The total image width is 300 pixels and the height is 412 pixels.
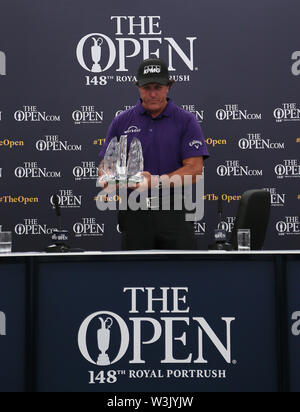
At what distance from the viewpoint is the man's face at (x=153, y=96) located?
249cm

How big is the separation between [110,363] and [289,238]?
8.57ft

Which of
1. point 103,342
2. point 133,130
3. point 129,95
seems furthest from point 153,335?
Result: point 129,95

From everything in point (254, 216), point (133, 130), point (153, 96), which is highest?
point (153, 96)

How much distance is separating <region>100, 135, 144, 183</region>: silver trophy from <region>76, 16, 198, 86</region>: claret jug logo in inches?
80.1

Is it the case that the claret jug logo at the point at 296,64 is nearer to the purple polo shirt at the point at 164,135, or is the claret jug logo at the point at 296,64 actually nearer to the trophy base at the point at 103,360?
Result: the purple polo shirt at the point at 164,135

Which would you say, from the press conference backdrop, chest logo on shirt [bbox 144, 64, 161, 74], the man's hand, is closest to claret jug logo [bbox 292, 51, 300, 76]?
the press conference backdrop

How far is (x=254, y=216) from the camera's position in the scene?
2795mm

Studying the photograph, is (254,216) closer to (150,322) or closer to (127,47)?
(150,322)

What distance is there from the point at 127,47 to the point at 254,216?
6.28 feet

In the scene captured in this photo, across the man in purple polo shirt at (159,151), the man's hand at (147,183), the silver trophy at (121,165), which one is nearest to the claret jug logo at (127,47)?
the man in purple polo shirt at (159,151)

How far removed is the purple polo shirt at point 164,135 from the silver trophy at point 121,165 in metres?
0.50

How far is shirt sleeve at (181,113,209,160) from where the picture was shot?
251 cm

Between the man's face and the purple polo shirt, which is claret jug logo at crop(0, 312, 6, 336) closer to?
the purple polo shirt

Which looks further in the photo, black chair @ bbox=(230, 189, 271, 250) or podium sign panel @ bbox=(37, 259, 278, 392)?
black chair @ bbox=(230, 189, 271, 250)
